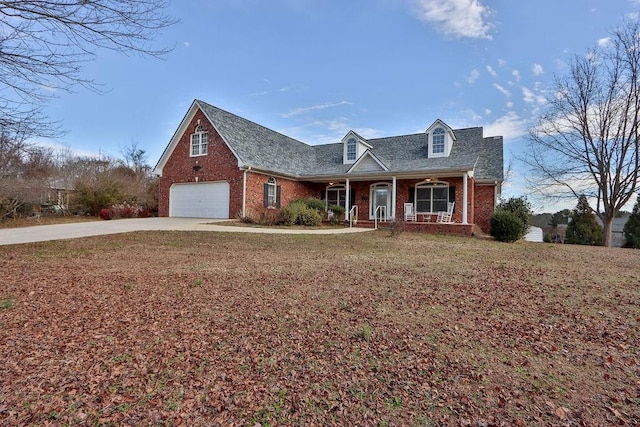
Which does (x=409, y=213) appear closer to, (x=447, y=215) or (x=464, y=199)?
(x=447, y=215)

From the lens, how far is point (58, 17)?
4957 millimetres

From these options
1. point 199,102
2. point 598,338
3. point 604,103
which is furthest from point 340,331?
point 604,103

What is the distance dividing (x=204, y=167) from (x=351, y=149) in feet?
28.9

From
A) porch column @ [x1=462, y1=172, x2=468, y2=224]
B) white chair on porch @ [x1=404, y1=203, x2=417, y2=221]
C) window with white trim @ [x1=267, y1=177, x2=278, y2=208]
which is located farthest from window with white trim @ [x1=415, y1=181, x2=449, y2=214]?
window with white trim @ [x1=267, y1=177, x2=278, y2=208]

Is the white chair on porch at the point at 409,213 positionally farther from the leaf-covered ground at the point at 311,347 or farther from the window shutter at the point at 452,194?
the leaf-covered ground at the point at 311,347

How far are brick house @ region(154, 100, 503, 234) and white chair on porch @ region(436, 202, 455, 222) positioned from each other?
323mm

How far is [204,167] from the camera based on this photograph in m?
18.0

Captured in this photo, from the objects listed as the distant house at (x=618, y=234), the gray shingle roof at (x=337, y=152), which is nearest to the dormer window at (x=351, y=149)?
the gray shingle roof at (x=337, y=152)

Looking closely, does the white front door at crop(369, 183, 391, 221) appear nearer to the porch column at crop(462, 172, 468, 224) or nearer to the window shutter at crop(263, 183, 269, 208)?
the porch column at crop(462, 172, 468, 224)

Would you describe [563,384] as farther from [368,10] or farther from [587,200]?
[587,200]

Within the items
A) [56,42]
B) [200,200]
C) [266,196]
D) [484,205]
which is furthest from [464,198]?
[56,42]

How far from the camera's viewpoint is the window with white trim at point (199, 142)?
18047mm

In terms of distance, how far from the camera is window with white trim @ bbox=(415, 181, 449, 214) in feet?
58.3

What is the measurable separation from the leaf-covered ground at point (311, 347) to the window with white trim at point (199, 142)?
12.3 meters
